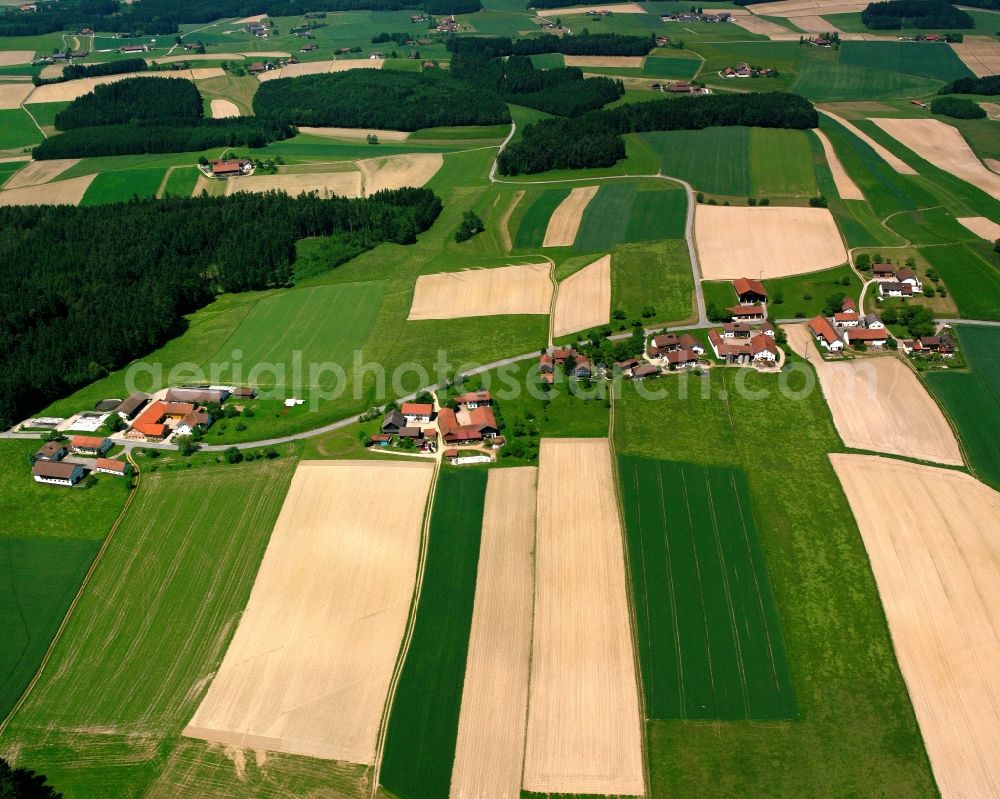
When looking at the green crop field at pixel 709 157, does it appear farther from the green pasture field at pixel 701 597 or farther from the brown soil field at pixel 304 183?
the green pasture field at pixel 701 597

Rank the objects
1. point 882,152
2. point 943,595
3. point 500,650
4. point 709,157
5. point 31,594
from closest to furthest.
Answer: point 500,650 → point 943,595 → point 31,594 → point 709,157 → point 882,152

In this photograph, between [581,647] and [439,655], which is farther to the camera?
[439,655]

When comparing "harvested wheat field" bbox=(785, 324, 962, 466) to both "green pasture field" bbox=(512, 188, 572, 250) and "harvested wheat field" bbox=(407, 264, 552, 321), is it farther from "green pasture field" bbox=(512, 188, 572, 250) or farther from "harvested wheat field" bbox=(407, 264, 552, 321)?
"green pasture field" bbox=(512, 188, 572, 250)

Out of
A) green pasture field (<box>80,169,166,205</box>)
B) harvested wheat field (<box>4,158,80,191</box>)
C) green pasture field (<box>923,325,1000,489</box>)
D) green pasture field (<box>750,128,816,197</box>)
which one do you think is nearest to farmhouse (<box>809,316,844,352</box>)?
green pasture field (<box>923,325,1000,489</box>)

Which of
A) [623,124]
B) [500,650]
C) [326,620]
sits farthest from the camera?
[623,124]

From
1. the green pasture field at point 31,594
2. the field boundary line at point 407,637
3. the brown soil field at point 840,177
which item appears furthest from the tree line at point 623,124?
the green pasture field at point 31,594

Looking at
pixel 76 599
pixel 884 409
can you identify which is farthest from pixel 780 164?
pixel 76 599

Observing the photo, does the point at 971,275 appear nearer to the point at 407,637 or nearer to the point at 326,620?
the point at 407,637
